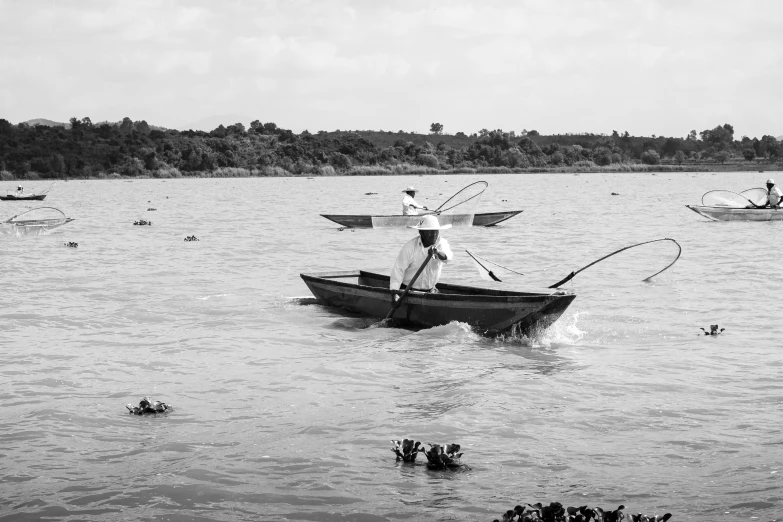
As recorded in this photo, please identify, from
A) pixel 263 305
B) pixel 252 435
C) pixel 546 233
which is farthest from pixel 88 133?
pixel 252 435

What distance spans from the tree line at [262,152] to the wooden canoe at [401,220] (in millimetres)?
92774

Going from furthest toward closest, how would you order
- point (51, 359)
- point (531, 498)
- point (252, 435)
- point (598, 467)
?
point (51, 359) < point (252, 435) < point (598, 467) < point (531, 498)

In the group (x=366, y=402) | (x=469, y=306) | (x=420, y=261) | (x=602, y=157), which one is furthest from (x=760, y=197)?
(x=602, y=157)

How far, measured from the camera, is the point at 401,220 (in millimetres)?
29516

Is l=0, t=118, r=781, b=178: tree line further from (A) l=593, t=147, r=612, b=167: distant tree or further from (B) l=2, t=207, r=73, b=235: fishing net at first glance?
(B) l=2, t=207, r=73, b=235: fishing net

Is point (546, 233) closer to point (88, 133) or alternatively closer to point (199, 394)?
point (199, 394)

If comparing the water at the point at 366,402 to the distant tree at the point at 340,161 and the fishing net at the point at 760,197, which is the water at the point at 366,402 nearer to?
the fishing net at the point at 760,197

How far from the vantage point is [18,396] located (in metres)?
9.53

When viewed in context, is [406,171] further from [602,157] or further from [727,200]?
[727,200]

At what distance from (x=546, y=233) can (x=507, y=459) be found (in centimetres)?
2578

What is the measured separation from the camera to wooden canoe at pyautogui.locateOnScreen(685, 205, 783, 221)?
31.0m

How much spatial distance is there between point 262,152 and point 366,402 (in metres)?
128

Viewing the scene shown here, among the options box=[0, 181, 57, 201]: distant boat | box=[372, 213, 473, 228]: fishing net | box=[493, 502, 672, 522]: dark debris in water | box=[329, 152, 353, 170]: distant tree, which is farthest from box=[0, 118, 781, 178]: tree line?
box=[493, 502, 672, 522]: dark debris in water

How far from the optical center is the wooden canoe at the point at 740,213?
31000 millimetres
